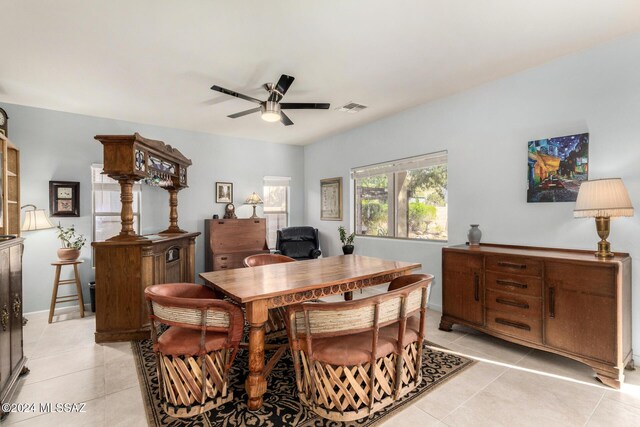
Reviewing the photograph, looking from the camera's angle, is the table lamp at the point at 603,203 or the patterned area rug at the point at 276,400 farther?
the table lamp at the point at 603,203

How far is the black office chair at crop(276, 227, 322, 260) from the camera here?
5.46 meters

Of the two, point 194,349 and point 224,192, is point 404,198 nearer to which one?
point 224,192

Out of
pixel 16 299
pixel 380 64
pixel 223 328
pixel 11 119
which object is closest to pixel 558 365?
pixel 223 328

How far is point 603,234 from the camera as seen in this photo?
2.42m

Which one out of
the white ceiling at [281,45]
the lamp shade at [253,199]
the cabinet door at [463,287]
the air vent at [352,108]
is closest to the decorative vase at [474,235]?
the cabinet door at [463,287]

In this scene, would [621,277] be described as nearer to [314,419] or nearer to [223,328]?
[314,419]

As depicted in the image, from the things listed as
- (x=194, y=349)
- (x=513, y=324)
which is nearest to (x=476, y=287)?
(x=513, y=324)

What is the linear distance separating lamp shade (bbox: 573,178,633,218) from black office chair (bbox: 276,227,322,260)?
12.2ft

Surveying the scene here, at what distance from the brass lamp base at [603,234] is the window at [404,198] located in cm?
163

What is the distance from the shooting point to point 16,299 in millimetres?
2240

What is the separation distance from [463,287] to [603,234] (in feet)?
3.96

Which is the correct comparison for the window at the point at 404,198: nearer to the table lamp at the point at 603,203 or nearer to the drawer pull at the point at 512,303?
the drawer pull at the point at 512,303

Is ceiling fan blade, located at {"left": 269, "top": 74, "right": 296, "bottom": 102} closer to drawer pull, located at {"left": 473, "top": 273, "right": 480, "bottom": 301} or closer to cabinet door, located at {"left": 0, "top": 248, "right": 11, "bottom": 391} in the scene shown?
cabinet door, located at {"left": 0, "top": 248, "right": 11, "bottom": 391}

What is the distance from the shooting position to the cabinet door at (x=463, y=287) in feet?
9.77
